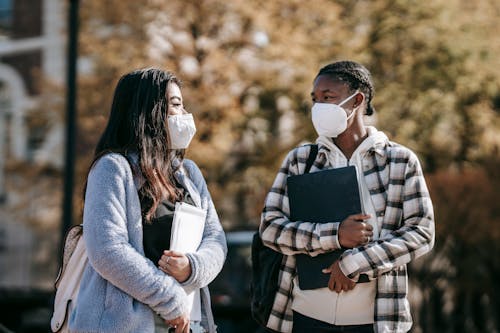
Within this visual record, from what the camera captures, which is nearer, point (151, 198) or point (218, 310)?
point (151, 198)

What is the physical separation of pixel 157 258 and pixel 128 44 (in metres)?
12.1

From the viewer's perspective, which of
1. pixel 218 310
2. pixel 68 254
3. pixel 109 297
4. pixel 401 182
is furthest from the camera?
pixel 218 310

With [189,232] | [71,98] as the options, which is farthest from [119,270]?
[71,98]

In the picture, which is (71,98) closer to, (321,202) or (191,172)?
(191,172)

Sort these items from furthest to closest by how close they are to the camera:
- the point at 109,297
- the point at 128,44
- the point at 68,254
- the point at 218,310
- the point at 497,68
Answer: the point at 497,68 → the point at 128,44 → the point at 218,310 → the point at 68,254 → the point at 109,297

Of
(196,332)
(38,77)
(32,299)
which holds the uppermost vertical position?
(38,77)

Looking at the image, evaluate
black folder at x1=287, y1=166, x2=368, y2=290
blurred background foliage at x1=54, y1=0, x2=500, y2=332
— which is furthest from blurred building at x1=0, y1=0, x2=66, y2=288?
black folder at x1=287, y1=166, x2=368, y2=290

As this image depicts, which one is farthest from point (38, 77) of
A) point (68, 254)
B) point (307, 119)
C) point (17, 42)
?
point (68, 254)

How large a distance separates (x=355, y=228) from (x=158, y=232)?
0.84 metres

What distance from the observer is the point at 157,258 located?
12.0ft

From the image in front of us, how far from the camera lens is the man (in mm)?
3873

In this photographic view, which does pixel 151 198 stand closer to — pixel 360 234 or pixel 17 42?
pixel 360 234

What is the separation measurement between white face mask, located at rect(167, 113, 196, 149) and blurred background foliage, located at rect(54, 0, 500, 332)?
10001mm

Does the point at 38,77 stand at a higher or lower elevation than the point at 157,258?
higher
